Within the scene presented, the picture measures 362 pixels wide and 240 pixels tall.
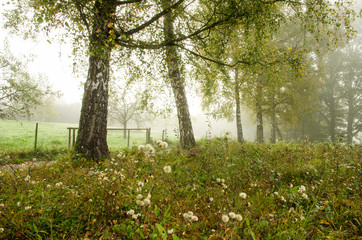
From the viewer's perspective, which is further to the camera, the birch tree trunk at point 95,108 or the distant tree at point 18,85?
the distant tree at point 18,85

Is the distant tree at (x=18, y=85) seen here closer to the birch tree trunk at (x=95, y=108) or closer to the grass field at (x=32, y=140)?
the grass field at (x=32, y=140)

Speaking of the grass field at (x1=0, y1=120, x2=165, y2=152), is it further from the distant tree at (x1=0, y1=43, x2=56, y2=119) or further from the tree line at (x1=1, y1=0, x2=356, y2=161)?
the tree line at (x1=1, y1=0, x2=356, y2=161)

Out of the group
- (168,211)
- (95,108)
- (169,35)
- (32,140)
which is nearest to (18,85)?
(95,108)

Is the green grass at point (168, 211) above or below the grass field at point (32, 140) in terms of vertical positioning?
below

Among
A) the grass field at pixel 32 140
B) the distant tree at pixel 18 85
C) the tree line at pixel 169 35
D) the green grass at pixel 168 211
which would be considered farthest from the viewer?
the grass field at pixel 32 140

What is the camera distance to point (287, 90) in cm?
1456

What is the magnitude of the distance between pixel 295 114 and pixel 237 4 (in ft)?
42.9

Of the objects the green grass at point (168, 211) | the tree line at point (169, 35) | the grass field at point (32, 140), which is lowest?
the green grass at point (168, 211)

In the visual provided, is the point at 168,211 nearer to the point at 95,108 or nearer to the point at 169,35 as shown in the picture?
the point at 95,108

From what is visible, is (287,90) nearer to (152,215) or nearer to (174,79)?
(174,79)

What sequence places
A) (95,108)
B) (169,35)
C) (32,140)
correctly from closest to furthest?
(95,108)
(169,35)
(32,140)

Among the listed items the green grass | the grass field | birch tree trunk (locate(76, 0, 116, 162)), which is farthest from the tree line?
the green grass

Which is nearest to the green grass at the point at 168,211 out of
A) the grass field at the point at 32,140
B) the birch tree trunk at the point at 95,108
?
the birch tree trunk at the point at 95,108

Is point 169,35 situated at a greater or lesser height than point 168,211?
greater
